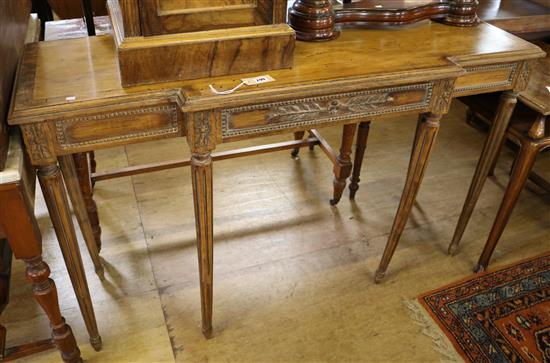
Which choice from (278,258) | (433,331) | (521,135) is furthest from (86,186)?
(521,135)

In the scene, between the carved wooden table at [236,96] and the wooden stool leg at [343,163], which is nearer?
the carved wooden table at [236,96]

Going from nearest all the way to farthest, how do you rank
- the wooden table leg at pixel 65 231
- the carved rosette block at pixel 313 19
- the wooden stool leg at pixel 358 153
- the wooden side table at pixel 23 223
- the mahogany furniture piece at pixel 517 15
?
the wooden side table at pixel 23 223, the wooden table leg at pixel 65 231, the carved rosette block at pixel 313 19, the mahogany furniture piece at pixel 517 15, the wooden stool leg at pixel 358 153

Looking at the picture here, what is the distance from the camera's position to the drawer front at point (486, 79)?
137 centimetres

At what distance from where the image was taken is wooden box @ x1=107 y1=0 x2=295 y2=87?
1095mm

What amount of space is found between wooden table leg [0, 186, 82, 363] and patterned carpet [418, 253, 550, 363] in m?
1.14

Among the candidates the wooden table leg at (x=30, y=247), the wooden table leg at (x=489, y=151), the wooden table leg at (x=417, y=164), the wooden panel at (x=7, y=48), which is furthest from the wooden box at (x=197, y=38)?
the wooden table leg at (x=489, y=151)

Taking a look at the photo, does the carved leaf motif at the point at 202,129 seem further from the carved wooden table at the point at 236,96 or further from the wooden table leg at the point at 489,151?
the wooden table leg at the point at 489,151

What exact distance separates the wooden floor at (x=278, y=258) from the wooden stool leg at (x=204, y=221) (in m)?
0.17

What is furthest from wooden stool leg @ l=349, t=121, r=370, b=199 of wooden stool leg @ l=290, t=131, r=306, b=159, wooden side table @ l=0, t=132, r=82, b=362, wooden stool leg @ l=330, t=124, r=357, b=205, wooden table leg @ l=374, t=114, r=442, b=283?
→ wooden side table @ l=0, t=132, r=82, b=362

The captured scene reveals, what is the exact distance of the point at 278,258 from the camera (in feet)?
6.07

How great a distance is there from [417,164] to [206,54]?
2.29 feet

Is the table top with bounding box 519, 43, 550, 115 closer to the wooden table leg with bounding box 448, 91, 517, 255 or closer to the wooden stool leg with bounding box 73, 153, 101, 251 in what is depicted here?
the wooden table leg with bounding box 448, 91, 517, 255

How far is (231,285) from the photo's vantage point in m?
1.74

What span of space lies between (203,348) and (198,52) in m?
0.89
